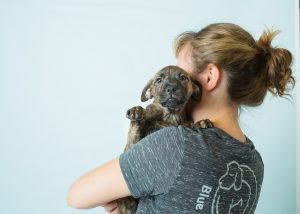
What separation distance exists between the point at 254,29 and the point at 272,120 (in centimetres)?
60

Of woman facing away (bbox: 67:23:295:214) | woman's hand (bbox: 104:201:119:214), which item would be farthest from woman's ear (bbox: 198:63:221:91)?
woman's hand (bbox: 104:201:119:214)

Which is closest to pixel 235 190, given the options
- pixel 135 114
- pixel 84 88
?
pixel 135 114

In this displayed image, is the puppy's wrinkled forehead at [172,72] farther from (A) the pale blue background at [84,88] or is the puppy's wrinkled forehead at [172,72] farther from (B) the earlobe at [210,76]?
(A) the pale blue background at [84,88]

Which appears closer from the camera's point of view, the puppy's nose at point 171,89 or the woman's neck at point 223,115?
the woman's neck at point 223,115

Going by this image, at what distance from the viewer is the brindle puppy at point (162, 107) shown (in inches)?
63.0

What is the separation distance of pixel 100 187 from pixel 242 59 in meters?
0.69

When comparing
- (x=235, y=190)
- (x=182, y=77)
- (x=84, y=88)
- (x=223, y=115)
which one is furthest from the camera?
(x=84, y=88)

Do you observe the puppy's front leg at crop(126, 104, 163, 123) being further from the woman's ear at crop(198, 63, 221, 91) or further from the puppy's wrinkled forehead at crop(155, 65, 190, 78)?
the woman's ear at crop(198, 63, 221, 91)

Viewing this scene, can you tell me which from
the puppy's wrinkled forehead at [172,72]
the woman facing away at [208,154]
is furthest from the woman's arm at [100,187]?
the puppy's wrinkled forehead at [172,72]

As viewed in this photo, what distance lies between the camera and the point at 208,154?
49.6 inches

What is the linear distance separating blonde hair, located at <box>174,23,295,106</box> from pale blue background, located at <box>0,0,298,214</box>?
97cm

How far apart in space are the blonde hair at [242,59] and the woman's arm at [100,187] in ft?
1.72

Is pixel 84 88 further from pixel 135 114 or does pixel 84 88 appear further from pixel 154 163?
pixel 154 163

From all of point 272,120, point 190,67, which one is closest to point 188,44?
point 190,67
